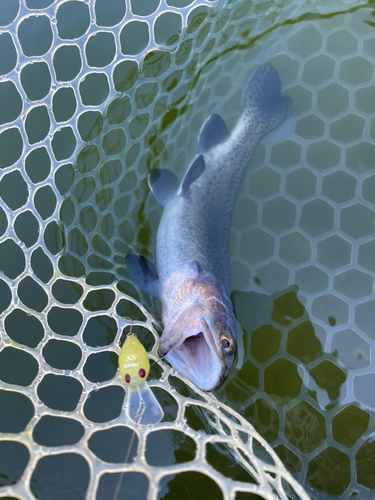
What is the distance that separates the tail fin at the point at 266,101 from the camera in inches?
168

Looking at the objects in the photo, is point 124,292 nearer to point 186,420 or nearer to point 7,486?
point 186,420

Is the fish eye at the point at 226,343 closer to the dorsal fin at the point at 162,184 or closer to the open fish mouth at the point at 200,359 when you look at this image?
the open fish mouth at the point at 200,359

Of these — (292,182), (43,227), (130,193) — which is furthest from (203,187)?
(43,227)

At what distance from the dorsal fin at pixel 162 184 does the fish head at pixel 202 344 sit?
131 centimetres

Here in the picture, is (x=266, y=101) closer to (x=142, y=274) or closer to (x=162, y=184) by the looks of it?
(x=162, y=184)

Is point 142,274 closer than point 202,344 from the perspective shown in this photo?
No

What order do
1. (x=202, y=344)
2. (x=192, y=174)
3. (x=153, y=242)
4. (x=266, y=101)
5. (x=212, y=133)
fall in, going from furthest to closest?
(x=266, y=101)
(x=212, y=133)
(x=153, y=242)
(x=192, y=174)
(x=202, y=344)

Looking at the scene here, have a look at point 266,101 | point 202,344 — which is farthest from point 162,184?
point 202,344

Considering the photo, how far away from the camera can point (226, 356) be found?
2.89 m

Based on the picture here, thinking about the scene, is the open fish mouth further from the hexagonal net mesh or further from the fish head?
the hexagonal net mesh

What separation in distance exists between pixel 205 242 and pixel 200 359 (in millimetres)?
1010

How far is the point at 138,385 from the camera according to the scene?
2967 mm

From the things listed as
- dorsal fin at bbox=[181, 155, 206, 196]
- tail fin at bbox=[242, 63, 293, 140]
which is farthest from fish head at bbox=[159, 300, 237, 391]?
tail fin at bbox=[242, 63, 293, 140]

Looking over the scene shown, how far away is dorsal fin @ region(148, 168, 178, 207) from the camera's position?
12.9 ft
